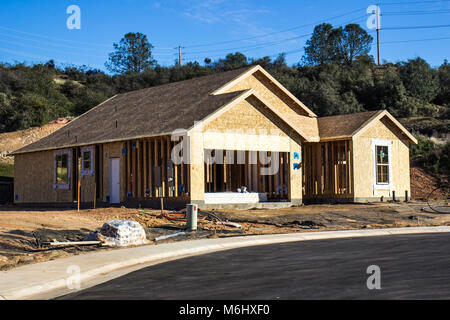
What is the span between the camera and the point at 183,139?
968 inches

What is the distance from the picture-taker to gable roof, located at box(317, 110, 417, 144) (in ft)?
96.0

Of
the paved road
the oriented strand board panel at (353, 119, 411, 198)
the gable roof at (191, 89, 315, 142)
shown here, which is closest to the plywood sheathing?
the oriented strand board panel at (353, 119, 411, 198)

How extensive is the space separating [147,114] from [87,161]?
393 cm

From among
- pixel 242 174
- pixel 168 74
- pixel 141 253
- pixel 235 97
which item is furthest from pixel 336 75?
pixel 141 253

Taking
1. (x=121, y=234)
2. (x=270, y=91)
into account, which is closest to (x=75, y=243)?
(x=121, y=234)

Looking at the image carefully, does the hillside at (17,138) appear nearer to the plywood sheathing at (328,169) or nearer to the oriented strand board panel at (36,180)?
the oriented strand board panel at (36,180)

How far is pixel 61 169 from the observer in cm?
3231

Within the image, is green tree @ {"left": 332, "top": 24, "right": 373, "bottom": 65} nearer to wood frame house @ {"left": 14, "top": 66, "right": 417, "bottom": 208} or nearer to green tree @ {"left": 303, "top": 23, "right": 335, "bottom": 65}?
green tree @ {"left": 303, "top": 23, "right": 335, "bottom": 65}

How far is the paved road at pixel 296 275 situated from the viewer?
28.6ft

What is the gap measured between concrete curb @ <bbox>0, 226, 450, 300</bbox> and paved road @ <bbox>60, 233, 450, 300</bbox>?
0.84m

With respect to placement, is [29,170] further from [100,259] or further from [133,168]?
[100,259]

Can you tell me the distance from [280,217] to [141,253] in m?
9.48

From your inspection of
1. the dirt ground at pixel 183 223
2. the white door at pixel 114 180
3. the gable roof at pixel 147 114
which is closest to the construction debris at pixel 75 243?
the dirt ground at pixel 183 223

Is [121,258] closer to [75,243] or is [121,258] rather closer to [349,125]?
[75,243]
